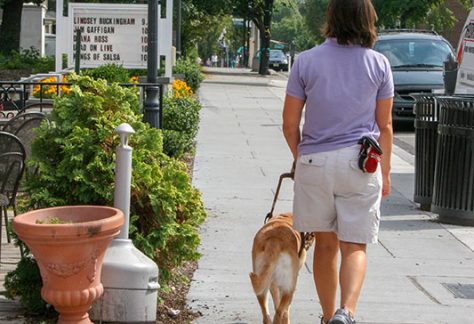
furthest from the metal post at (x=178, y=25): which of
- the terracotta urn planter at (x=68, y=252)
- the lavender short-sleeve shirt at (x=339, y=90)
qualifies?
the terracotta urn planter at (x=68, y=252)

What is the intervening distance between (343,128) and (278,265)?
86 centimetres

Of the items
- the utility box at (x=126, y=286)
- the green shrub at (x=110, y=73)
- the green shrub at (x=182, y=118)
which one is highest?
the green shrub at (x=110, y=73)

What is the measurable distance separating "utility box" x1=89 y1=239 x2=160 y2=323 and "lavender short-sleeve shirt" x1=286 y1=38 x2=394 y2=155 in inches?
46.4

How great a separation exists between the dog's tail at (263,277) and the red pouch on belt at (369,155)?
0.78 m

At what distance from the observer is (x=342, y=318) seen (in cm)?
470

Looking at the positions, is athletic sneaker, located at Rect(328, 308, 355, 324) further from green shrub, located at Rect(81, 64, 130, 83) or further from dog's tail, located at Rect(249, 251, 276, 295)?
green shrub, located at Rect(81, 64, 130, 83)

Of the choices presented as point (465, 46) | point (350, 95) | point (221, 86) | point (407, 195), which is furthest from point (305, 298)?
point (221, 86)

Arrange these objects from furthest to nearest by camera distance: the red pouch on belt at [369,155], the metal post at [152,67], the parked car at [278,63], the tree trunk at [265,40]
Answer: the parked car at [278,63] → the tree trunk at [265,40] → the metal post at [152,67] → the red pouch on belt at [369,155]

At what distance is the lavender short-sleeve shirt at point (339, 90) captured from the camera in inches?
192

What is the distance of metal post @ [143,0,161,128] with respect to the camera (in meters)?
9.12

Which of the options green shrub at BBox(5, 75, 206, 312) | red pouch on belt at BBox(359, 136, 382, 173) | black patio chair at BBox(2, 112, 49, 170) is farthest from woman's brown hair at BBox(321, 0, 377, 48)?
black patio chair at BBox(2, 112, 49, 170)

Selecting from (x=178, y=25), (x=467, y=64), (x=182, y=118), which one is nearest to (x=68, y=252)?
(x=467, y=64)

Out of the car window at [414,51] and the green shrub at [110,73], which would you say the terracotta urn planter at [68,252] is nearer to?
the green shrub at [110,73]

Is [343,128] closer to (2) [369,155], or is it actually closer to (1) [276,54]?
(2) [369,155]
